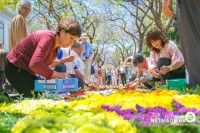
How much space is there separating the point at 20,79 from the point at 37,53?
65 cm

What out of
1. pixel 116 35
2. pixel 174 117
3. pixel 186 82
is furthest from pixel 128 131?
pixel 116 35

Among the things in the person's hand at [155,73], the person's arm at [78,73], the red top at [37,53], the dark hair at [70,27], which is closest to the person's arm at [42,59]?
the red top at [37,53]

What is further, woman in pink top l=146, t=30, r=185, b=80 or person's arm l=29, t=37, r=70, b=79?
woman in pink top l=146, t=30, r=185, b=80

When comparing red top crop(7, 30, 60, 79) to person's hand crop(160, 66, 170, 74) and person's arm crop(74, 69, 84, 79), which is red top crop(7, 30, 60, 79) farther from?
person's hand crop(160, 66, 170, 74)

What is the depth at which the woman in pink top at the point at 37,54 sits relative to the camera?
4508mm

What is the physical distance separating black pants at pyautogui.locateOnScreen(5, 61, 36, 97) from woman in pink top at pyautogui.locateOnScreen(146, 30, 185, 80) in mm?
2452

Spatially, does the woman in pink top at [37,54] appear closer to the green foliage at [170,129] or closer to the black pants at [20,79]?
the black pants at [20,79]

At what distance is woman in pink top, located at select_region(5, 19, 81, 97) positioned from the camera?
4508 mm

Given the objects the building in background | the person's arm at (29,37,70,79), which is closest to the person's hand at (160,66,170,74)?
the person's arm at (29,37,70,79)

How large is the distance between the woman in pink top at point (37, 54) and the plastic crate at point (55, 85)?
0.09 m

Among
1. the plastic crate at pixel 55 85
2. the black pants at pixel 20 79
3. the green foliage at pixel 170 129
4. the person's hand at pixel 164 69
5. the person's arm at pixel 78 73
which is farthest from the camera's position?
the person's arm at pixel 78 73

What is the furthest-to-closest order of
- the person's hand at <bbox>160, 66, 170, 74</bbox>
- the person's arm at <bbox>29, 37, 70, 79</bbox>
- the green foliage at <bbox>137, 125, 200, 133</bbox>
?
the person's hand at <bbox>160, 66, 170, 74</bbox> < the person's arm at <bbox>29, 37, 70, 79</bbox> < the green foliage at <bbox>137, 125, 200, 133</bbox>

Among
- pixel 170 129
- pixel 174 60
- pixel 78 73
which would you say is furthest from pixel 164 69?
pixel 170 129

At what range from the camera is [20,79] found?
16.3ft
